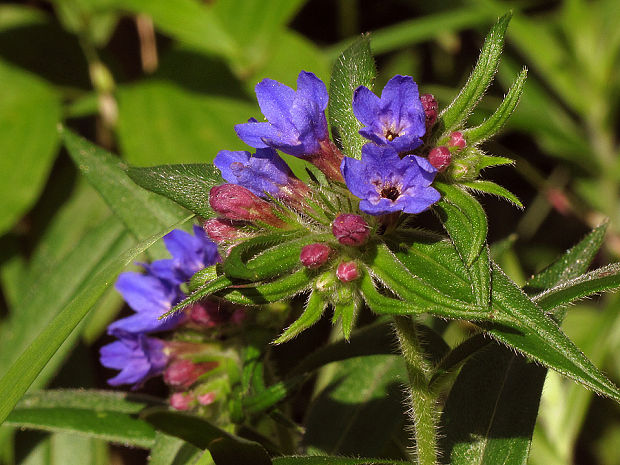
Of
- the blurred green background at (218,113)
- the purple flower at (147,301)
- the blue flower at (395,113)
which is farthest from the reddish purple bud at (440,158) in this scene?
the blurred green background at (218,113)

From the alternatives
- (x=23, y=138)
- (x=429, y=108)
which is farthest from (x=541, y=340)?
(x=23, y=138)

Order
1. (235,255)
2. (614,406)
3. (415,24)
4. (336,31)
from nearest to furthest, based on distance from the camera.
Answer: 1. (235,255)
2. (614,406)
3. (415,24)
4. (336,31)

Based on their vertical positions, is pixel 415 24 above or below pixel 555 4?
below

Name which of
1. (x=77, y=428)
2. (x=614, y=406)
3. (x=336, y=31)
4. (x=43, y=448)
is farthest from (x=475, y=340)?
(x=336, y=31)

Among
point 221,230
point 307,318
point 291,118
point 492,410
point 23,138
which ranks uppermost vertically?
point 23,138

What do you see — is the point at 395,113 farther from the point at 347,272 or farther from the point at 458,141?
the point at 347,272

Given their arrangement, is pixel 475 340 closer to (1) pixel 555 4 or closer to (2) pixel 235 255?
(2) pixel 235 255
